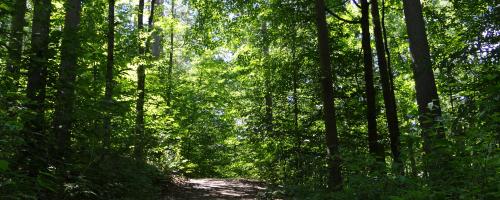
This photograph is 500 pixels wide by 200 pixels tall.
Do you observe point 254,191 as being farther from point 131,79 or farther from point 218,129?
point 218,129

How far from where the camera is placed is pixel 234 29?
17.3 meters

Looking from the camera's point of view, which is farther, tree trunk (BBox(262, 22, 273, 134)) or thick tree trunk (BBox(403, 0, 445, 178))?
tree trunk (BBox(262, 22, 273, 134))

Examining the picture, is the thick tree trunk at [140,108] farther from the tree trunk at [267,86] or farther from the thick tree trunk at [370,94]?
the thick tree trunk at [370,94]

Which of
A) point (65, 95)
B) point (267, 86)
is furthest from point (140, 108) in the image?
point (65, 95)

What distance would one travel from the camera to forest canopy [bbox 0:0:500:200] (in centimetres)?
530

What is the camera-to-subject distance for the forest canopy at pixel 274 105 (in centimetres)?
530

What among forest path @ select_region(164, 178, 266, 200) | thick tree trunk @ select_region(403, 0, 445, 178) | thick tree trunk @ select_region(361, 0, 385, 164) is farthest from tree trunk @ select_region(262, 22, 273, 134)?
thick tree trunk @ select_region(403, 0, 445, 178)

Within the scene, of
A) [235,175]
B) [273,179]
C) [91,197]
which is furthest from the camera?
[235,175]

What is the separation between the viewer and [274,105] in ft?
52.8

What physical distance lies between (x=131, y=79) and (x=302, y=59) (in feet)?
21.1

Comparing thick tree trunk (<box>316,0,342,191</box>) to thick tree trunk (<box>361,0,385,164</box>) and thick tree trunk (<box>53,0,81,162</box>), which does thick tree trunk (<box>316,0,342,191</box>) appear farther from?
thick tree trunk (<box>53,0,81,162</box>)

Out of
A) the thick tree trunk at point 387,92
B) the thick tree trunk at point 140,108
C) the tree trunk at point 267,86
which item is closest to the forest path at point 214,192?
the thick tree trunk at point 140,108

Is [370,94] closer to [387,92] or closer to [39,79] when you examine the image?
[387,92]

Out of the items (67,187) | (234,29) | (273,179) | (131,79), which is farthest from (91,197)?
(234,29)
